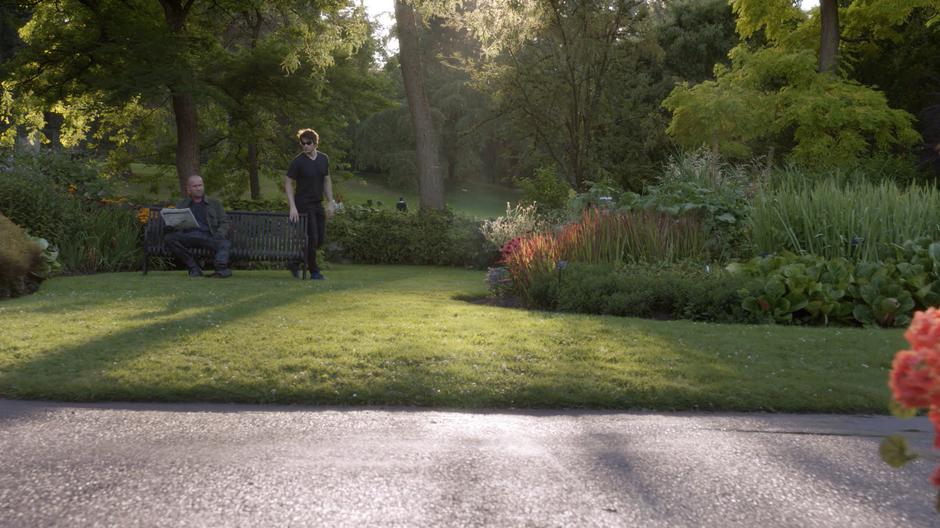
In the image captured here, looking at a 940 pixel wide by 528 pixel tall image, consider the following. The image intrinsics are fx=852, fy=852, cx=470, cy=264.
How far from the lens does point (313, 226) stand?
43.7 feet

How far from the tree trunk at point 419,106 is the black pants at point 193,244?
8.95 m

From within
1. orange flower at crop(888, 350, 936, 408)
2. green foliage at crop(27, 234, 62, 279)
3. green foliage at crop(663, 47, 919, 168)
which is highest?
green foliage at crop(663, 47, 919, 168)

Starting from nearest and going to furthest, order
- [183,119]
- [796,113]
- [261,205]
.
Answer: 1. [261,205]
2. [183,119]
3. [796,113]

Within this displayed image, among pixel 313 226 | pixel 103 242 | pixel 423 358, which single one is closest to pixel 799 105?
pixel 313 226

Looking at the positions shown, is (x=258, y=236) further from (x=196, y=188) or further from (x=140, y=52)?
(x=140, y=52)

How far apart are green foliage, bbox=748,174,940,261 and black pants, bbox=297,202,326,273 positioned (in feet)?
21.3

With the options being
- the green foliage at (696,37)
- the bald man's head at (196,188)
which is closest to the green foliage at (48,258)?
the bald man's head at (196,188)

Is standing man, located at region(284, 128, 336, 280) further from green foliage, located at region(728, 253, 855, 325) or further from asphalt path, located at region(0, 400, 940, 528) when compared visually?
asphalt path, located at region(0, 400, 940, 528)

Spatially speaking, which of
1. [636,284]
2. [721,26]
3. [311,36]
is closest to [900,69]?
[721,26]

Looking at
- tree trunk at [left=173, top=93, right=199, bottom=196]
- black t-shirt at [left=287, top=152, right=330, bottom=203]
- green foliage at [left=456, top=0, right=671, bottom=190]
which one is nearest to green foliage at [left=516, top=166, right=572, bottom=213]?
green foliage at [left=456, top=0, right=671, bottom=190]

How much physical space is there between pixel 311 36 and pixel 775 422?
56.4 feet

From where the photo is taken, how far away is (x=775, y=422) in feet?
18.0

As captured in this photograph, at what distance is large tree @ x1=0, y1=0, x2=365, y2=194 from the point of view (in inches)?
733

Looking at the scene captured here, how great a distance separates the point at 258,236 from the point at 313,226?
1.22 meters
